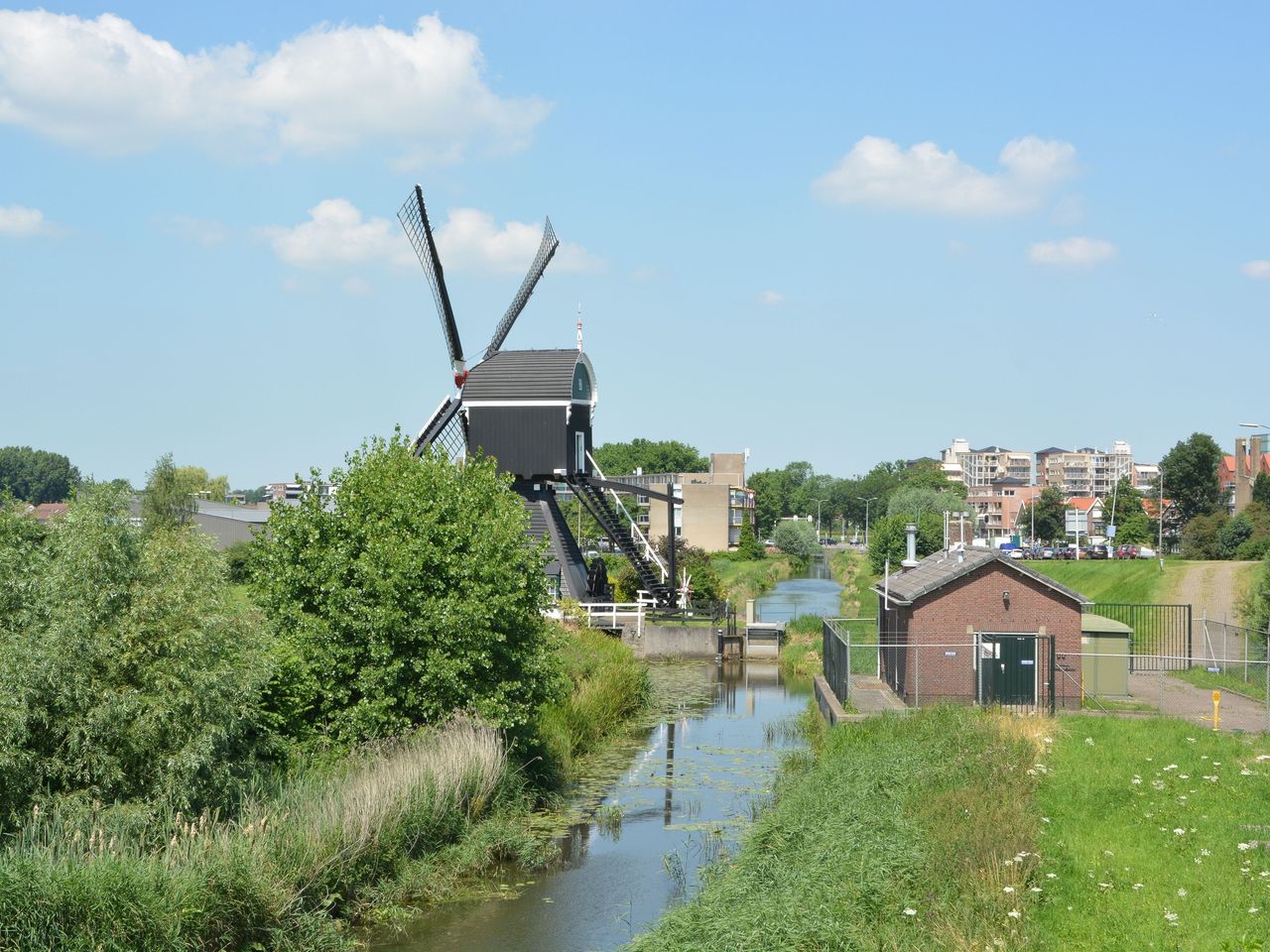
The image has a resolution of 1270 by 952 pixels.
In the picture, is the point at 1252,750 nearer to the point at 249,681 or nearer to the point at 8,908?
the point at 249,681

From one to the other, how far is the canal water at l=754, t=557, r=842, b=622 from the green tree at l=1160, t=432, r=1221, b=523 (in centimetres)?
2628

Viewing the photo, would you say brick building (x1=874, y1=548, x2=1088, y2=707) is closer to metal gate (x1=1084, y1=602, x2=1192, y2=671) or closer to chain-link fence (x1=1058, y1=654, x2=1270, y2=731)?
chain-link fence (x1=1058, y1=654, x2=1270, y2=731)

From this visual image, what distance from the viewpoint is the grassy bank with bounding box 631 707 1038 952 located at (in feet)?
41.4

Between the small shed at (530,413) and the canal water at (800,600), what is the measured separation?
12068mm

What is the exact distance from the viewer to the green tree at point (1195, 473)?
313 ft

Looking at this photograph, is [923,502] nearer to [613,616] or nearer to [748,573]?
[748,573]

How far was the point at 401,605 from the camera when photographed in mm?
21156

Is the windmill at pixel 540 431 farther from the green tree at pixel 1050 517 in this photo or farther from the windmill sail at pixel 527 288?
the green tree at pixel 1050 517

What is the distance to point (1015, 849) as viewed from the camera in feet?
46.0

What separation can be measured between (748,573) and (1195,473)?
3595 cm

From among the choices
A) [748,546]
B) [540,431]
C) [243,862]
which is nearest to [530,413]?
[540,431]

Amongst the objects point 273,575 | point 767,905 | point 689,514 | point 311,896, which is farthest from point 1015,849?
point 689,514

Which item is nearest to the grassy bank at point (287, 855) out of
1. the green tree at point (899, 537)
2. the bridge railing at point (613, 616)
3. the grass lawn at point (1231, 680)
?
the grass lawn at point (1231, 680)

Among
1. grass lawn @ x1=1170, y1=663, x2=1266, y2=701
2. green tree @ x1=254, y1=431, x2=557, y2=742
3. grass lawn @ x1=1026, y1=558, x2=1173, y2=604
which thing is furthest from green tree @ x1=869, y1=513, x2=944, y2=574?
green tree @ x1=254, y1=431, x2=557, y2=742
